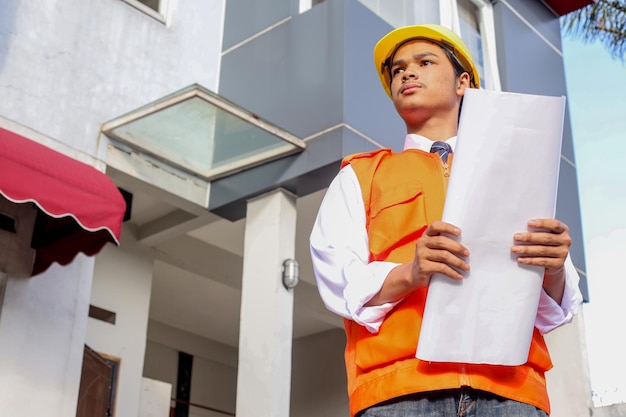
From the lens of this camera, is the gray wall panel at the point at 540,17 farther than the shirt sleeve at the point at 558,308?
Yes

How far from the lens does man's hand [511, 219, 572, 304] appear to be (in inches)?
82.3

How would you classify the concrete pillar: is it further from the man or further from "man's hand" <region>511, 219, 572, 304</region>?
"man's hand" <region>511, 219, 572, 304</region>

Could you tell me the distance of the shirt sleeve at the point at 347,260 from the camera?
7.33 ft

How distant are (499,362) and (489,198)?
1.19ft

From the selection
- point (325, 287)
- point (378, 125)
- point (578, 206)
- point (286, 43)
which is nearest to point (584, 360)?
point (578, 206)

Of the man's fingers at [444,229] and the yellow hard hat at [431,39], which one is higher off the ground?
the yellow hard hat at [431,39]

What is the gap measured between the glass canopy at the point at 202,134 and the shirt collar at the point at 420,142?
4.14 m

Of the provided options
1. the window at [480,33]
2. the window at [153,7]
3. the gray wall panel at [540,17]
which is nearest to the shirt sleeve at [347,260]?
the window at [153,7]

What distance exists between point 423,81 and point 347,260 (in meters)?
0.64

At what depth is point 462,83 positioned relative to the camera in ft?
9.19

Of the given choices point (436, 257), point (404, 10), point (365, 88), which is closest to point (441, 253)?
point (436, 257)

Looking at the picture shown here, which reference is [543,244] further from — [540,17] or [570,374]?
[540,17]

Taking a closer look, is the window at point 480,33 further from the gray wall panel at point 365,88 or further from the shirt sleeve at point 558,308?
the shirt sleeve at point 558,308

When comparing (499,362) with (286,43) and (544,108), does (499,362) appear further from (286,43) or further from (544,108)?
(286,43)
